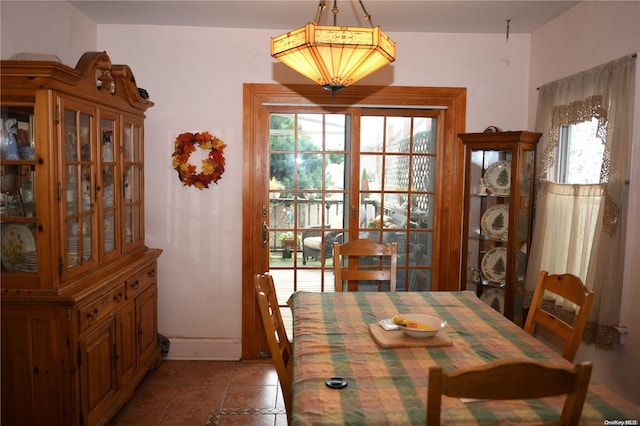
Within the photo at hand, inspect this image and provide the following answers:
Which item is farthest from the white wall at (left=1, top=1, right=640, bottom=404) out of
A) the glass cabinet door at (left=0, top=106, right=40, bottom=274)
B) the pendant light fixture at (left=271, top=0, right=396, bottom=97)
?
the pendant light fixture at (left=271, top=0, right=396, bottom=97)

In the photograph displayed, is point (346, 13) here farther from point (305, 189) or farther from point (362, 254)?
point (362, 254)

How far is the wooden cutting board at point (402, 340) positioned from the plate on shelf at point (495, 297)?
179 cm

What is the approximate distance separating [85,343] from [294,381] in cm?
138

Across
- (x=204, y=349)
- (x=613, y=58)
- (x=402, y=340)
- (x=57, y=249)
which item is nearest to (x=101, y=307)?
(x=57, y=249)

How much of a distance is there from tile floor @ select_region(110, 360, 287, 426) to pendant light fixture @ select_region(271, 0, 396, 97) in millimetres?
2057

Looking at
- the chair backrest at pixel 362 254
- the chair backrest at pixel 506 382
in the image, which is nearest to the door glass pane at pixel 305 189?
the chair backrest at pixel 362 254

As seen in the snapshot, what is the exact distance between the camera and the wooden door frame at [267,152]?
3.91 metres

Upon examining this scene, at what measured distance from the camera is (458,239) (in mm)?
4047

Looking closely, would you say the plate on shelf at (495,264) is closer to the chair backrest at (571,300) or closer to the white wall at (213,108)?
the white wall at (213,108)

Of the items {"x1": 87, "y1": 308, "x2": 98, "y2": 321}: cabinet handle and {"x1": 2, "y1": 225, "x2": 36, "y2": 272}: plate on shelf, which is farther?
{"x1": 87, "y1": 308, "x2": 98, "y2": 321}: cabinet handle

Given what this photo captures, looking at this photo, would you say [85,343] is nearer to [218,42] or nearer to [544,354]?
[544,354]

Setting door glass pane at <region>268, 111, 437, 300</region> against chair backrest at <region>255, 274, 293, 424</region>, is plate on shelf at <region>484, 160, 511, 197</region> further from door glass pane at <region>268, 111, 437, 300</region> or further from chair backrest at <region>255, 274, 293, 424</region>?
chair backrest at <region>255, 274, 293, 424</region>

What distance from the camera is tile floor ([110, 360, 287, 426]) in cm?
305

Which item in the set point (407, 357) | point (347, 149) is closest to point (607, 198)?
point (407, 357)
